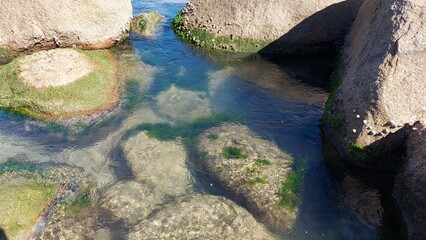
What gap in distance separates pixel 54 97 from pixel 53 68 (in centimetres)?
166

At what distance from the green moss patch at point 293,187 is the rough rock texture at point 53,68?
10483mm

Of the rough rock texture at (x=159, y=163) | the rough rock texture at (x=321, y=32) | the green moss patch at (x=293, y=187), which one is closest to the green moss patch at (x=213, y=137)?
the rough rock texture at (x=159, y=163)

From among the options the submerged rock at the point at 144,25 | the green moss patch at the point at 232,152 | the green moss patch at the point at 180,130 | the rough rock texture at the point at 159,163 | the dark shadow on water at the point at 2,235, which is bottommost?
the dark shadow on water at the point at 2,235

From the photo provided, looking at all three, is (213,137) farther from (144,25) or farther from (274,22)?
(144,25)

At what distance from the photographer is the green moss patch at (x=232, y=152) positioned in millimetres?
13219

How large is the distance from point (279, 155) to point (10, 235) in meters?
9.21

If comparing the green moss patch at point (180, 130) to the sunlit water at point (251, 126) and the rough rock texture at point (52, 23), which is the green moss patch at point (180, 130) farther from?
the rough rock texture at point (52, 23)

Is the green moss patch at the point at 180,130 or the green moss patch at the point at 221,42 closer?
the green moss patch at the point at 180,130

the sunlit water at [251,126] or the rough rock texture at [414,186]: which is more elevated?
the rough rock texture at [414,186]

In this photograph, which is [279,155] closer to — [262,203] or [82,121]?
[262,203]

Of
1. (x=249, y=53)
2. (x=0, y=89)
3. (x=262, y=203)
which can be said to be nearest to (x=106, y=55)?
(x=0, y=89)

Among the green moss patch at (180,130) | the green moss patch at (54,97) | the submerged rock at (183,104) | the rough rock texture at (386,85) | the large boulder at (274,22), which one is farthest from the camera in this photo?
the large boulder at (274,22)

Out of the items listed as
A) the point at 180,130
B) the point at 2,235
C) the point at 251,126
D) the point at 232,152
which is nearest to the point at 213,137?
the point at 232,152

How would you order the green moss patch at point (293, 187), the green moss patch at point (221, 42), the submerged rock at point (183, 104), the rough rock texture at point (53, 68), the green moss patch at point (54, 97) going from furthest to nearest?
the green moss patch at point (221, 42) < the submerged rock at point (183, 104) < the rough rock texture at point (53, 68) < the green moss patch at point (54, 97) < the green moss patch at point (293, 187)
